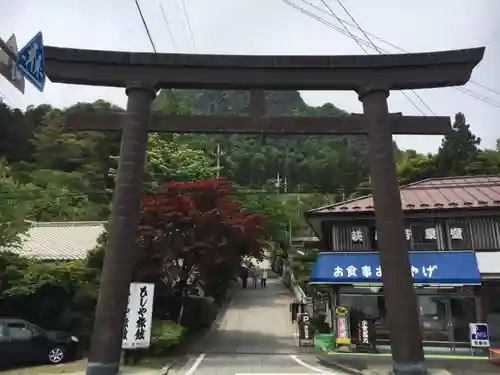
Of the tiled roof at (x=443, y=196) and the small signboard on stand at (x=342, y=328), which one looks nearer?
the small signboard on stand at (x=342, y=328)

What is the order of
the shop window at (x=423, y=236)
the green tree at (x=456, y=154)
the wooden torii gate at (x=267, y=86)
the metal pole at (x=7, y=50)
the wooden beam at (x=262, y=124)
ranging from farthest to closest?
the green tree at (x=456, y=154) → the shop window at (x=423, y=236) → the wooden beam at (x=262, y=124) → the wooden torii gate at (x=267, y=86) → the metal pole at (x=7, y=50)

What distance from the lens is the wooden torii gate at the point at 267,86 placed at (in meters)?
10.3

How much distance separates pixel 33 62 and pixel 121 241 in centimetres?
416

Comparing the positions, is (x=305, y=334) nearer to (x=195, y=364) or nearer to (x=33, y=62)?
(x=195, y=364)

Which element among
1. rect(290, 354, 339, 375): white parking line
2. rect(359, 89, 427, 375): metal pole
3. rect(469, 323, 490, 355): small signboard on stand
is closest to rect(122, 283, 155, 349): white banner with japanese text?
rect(290, 354, 339, 375): white parking line

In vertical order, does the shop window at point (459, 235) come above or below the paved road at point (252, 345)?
above

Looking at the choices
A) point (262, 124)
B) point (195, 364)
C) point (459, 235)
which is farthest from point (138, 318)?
point (459, 235)

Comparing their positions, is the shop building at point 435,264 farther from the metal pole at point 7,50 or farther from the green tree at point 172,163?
the green tree at point 172,163

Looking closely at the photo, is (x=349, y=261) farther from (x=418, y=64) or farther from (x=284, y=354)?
(x=418, y=64)

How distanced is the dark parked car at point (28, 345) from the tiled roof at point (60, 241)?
468 centimetres

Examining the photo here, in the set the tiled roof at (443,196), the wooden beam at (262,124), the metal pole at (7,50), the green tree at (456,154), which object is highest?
the green tree at (456,154)

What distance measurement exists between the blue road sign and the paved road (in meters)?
9.24

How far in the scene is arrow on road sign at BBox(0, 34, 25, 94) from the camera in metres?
7.06

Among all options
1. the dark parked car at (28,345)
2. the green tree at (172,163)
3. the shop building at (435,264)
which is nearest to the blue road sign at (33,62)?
the dark parked car at (28,345)
